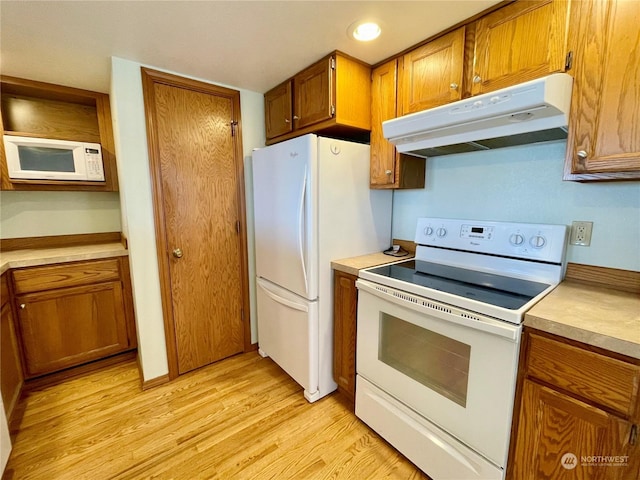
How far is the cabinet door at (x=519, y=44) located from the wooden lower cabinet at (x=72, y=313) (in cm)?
263

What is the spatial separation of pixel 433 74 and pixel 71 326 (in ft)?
9.49

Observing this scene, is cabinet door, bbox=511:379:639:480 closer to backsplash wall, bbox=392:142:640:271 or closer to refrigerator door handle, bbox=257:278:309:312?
backsplash wall, bbox=392:142:640:271

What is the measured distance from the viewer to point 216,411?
5.96 ft

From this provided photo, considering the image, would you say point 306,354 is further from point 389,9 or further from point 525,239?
point 389,9

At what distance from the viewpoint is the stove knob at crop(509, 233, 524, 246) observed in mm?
1423

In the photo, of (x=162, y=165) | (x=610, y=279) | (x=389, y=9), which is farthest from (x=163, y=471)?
Result: (x=389, y=9)

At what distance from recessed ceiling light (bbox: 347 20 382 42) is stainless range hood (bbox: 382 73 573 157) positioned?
0.47 metres

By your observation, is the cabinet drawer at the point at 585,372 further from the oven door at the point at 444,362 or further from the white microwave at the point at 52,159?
the white microwave at the point at 52,159

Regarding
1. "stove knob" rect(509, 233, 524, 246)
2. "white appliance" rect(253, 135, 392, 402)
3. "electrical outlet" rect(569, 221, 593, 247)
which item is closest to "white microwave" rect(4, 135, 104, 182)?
"white appliance" rect(253, 135, 392, 402)

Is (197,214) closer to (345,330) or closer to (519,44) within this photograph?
(345,330)

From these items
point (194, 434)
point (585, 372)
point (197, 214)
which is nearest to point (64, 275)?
point (197, 214)

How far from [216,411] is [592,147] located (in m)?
2.31

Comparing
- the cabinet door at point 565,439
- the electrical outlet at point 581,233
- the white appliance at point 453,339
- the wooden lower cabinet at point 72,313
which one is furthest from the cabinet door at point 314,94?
the wooden lower cabinet at point 72,313

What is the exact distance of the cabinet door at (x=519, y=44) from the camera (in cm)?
113
